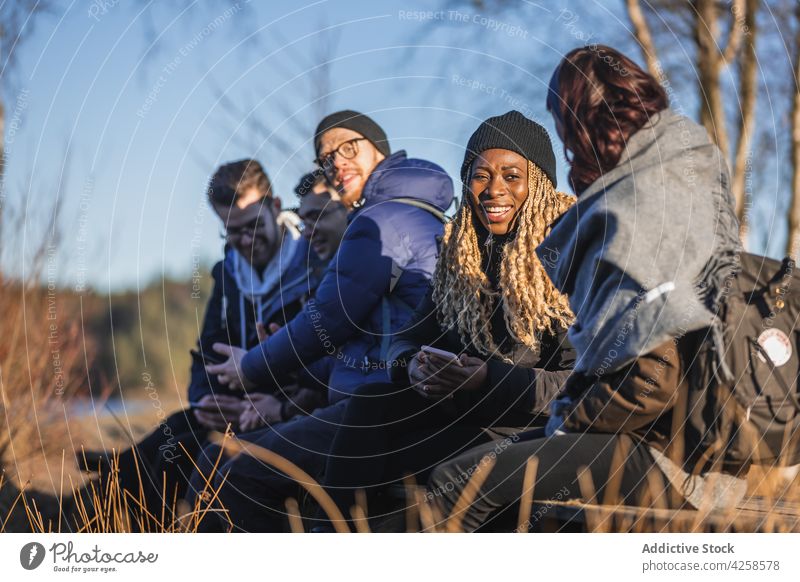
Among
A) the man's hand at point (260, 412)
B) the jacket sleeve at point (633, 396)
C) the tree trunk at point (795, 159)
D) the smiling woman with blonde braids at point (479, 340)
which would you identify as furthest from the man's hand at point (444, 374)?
the tree trunk at point (795, 159)

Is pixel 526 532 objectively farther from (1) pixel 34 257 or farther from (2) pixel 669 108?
(1) pixel 34 257

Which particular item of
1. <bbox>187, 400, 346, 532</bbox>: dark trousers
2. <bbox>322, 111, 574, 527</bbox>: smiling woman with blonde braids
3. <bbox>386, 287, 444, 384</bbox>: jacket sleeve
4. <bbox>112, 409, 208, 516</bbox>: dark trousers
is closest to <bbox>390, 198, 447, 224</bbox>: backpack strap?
<bbox>322, 111, 574, 527</bbox>: smiling woman with blonde braids

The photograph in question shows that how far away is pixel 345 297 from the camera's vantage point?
12.1 feet

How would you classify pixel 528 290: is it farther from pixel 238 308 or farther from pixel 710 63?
pixel 710 63

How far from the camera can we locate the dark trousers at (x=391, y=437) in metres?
3.26

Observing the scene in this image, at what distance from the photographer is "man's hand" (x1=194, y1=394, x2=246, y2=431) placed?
4.34 m

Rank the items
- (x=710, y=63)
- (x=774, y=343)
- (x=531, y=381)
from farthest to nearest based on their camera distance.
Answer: (x=710, y=63)
(x=531, y=381)
(x=774, y=343)

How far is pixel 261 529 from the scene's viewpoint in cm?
370

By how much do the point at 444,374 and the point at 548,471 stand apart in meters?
0.55

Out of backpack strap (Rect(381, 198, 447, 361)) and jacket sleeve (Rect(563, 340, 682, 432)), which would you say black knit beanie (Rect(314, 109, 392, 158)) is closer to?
backpack strap (Rect(381, 198, 447, 361))

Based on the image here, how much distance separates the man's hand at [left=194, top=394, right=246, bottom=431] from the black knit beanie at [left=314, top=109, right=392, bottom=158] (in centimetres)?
131

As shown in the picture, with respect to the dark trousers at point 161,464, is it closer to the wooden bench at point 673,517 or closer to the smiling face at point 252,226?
the smiling face at point 252,226

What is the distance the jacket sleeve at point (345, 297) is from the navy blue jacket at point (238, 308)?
457 millimetres

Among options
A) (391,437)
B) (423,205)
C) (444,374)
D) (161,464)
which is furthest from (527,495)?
(161,464)
